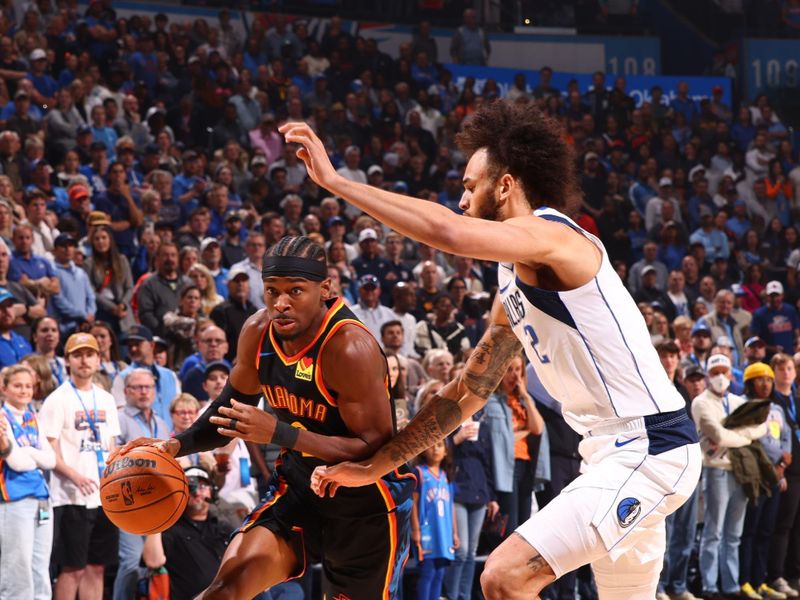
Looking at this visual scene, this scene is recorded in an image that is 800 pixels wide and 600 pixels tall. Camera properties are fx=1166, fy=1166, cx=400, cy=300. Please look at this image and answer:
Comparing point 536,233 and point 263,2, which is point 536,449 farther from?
point 263,2

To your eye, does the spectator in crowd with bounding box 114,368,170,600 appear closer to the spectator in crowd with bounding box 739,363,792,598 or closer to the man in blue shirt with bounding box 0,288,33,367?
the man in blue shirt with bounding box 0,288,33,367

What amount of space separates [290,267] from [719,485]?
22.4 feet

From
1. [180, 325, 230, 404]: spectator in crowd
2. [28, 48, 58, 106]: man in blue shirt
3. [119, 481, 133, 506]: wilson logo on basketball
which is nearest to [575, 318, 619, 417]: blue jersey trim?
[119, 481, 133, 506]: wilson logo on basketball

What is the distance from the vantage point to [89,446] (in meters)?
7.98

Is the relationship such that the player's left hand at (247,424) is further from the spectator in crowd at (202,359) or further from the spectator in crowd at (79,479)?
the spectator in crowd at (202,359)

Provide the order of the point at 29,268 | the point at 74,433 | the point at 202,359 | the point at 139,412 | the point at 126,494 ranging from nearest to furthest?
the point at 126,494 < the point at 74,433 < the point at 139,412 < the point at 202,359 < the point at 29,268

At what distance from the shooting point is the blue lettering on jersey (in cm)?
422

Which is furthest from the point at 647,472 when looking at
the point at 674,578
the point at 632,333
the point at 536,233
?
the point at 674,578

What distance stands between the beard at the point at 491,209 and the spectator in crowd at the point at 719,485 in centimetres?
646

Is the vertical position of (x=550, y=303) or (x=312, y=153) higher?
(x=312, y=153)

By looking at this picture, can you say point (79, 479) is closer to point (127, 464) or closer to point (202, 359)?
point (202, 359)

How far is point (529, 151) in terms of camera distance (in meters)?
4.45

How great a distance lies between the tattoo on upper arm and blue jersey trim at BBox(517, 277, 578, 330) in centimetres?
70

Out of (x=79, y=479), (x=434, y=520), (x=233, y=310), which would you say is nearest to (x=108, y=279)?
(x=233, y=310)
